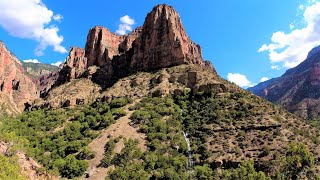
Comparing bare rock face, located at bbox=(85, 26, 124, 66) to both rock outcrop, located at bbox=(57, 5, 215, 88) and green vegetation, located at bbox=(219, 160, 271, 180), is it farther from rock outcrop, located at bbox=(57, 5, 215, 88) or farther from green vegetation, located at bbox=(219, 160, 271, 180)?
green vegetation, located at bbox=(219, 160, 271, 180)

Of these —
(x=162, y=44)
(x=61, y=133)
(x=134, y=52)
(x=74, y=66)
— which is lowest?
(x=61, y=133)

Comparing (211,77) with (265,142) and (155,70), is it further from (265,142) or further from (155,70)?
(265,142)

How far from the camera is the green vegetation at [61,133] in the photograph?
9506 centimetres

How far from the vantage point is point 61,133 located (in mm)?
116938

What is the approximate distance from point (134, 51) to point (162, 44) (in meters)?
14.2

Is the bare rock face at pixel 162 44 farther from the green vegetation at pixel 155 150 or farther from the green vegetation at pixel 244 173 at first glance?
the green vegetation at pixel 244 173

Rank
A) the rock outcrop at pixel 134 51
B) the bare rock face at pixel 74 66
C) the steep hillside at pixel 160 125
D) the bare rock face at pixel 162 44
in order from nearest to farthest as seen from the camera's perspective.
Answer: the steep hillside at pixel 160 125 < the bare rock face at pixel 162 44 < the rock outcrop at pixel 134 51 < the bare rock face at pixel 74 66

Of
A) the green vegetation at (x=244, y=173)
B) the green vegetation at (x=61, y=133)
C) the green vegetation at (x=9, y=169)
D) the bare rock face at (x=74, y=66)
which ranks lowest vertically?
the green vegetation at (x=244, y=173)

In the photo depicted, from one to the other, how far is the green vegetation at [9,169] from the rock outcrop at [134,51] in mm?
78931

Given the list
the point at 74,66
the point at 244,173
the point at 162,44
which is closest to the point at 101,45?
the point at 74,66

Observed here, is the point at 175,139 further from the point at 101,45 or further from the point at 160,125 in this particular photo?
the point at 101,45

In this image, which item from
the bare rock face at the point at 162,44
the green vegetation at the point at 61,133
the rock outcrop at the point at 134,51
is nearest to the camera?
the green vegetation at the point at 61,133

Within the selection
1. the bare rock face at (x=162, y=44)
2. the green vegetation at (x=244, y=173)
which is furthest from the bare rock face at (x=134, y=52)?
the green vegetation at (x=244, y=173)

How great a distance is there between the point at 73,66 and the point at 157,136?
78.8 metres
